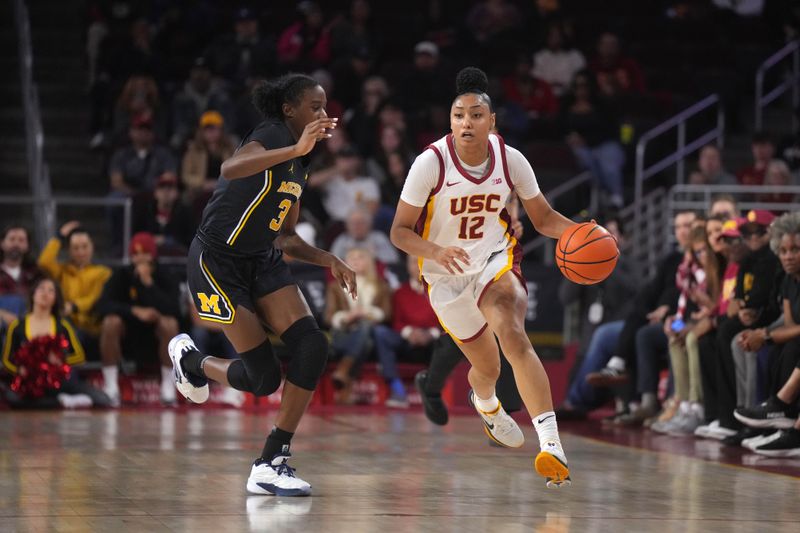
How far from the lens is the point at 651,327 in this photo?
35.8 ft

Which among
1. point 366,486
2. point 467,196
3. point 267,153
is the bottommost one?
point 366,486

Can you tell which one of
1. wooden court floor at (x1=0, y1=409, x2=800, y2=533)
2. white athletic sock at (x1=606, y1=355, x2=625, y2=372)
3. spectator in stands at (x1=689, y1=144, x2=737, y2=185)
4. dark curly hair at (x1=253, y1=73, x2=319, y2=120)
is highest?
spectator in stands at (x1=689, y1=144, x2=737, y2=185)

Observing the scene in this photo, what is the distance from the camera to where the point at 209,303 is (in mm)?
6574

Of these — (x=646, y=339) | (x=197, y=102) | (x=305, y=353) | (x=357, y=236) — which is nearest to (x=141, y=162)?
(x=197, y=102)

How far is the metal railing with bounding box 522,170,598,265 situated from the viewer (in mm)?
13859

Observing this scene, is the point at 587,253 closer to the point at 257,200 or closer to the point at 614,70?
the point at 257,200

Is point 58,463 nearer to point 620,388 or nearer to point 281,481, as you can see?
point 281,481

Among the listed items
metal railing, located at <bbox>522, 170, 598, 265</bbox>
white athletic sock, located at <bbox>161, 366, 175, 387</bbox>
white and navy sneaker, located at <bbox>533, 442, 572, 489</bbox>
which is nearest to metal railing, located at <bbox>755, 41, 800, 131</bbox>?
metal railing, located at <bbox>522, 170, 598, 265</bbox>

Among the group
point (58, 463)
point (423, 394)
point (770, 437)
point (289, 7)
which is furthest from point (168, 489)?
point (289, 7)

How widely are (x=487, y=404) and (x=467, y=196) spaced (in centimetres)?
129

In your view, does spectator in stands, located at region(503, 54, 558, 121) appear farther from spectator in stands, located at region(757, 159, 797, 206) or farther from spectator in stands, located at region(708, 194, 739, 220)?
spectator in stands, located at region(708, 194, 739, 220)

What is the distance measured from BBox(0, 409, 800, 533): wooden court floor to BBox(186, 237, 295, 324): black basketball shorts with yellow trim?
34.9 inches

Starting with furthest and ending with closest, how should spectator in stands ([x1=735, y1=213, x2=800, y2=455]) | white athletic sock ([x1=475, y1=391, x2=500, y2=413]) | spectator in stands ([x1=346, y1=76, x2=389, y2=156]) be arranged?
1. spectator in stands ([x1=346, y1=76, x2=389, y2=156])
2. spectator in stands ([x1=735, y1=213, x2=800, y2=455])
3. white athletic sock ([x1=475, y1=391, x2=500, y2=413])

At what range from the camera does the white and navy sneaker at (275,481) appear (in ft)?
20.9
